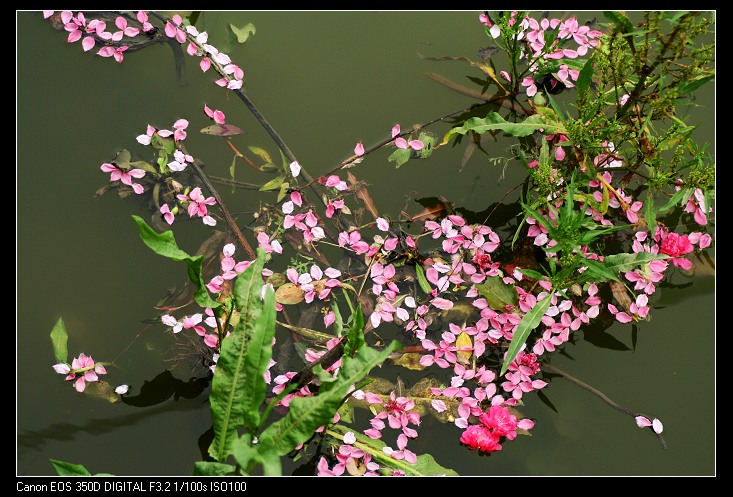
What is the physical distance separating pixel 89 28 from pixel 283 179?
2.84 ft

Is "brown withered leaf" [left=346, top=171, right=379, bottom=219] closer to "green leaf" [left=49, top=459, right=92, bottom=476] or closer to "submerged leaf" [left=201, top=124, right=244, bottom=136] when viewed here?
"submerged leaf" [left=201, top=124, right=244, bottom=136]

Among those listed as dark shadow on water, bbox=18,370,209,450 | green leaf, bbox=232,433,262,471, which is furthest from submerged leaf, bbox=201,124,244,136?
green leaf, bbox=232,433,262,471

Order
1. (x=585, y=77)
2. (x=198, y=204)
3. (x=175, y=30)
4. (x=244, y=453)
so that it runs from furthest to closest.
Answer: (x=175, y=30) → (x=198, y=204) → (x=585, y=77) → (x=244, y=453)

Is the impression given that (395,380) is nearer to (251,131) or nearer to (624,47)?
(251,131)

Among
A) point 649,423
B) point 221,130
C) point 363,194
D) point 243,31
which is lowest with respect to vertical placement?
point 649,423

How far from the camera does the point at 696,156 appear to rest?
200cm

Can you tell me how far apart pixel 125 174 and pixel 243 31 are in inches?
25.1

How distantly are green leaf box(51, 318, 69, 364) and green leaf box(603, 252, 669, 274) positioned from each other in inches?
67.2

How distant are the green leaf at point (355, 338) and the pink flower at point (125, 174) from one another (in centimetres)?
91

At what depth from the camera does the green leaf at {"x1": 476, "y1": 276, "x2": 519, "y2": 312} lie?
2.05 meters

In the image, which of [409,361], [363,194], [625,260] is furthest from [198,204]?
[625,260]

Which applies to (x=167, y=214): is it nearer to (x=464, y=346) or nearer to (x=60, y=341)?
(x=60, y=341)

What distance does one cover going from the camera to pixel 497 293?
2051 mm

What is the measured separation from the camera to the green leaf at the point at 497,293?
2047 mm
